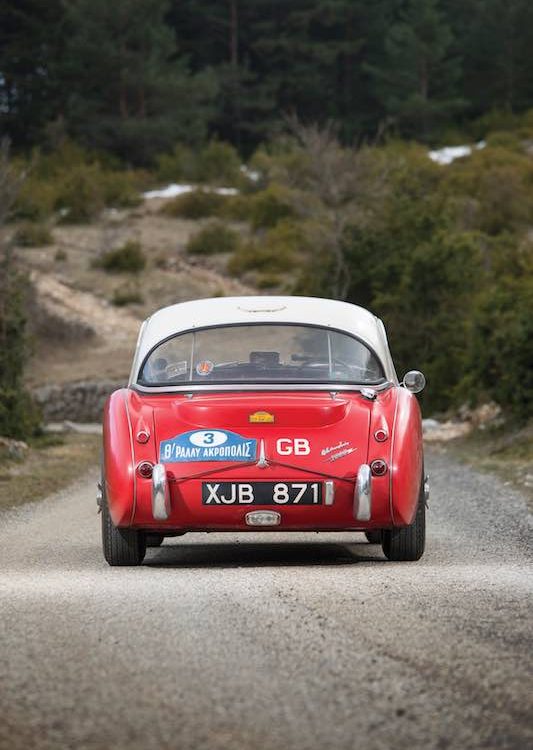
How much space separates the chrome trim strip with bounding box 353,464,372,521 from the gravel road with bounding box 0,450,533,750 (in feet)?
1.11

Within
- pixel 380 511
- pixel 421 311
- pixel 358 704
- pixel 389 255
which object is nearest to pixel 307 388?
pixel 380 511

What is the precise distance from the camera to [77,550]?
11258mm

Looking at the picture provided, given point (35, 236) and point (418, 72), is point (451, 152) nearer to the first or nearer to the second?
point (418, 72)

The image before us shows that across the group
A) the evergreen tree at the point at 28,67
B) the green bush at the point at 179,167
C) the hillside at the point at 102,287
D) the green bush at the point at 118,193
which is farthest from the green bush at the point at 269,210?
the evergreen tree at the point at 28,67

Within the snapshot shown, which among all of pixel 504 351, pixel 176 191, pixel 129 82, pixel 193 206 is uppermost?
pixel 504 351

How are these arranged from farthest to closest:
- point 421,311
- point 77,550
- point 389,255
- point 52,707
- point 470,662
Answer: point 389,255 < point 421,311 < point 77,550 < point 470,662 < point 52,707

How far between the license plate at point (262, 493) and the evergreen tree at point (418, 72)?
74921 millimetres

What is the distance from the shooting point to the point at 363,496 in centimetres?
921

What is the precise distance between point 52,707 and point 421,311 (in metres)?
34.6

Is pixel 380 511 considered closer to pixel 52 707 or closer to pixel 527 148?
pixel 52 707

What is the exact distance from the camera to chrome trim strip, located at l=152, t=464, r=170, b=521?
30.3ft

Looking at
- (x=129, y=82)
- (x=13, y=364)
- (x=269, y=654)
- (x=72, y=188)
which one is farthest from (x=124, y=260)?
(x=269, y=654)

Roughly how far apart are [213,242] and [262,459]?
5425 cm
